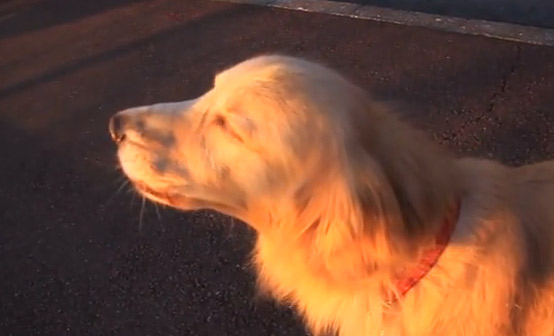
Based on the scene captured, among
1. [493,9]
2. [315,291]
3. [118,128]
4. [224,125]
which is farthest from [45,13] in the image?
[315,291]

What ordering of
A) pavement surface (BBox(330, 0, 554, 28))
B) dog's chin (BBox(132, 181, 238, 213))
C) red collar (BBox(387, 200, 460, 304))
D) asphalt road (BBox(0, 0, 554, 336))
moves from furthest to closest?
pavement surface (BBox(330, 0, 554, 28)), asphalt road (BBox(0, 0, 554, 336)), dog's chin (BBox(132, 181, 238, 213)), red collar (BBox(387, 200, 460, 304))

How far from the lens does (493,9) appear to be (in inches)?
233

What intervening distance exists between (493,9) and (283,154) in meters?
4.01

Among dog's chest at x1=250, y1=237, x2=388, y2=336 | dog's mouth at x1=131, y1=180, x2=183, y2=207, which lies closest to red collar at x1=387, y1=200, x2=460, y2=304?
dog's chest at x1=250, y1=237, x2=388, y2=336

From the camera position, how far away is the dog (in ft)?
7.59

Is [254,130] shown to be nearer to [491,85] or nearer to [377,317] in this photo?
[377,317]

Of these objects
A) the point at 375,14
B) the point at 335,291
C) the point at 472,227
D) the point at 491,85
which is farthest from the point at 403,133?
the point at 375,14

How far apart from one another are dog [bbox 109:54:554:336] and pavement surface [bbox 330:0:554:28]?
336 cm

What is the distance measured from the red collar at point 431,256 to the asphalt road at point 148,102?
123cm

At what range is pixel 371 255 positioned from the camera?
2.33 meters

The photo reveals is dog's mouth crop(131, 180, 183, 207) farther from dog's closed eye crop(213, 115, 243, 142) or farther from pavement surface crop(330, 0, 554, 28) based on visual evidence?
pavement surface crop(330, 0, 554, 28)

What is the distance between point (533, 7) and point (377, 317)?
13.1 ft

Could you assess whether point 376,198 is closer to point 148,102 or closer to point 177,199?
point 177,199

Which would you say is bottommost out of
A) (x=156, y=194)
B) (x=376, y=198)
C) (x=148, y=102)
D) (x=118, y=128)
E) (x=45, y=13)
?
(x=45, y=13)
